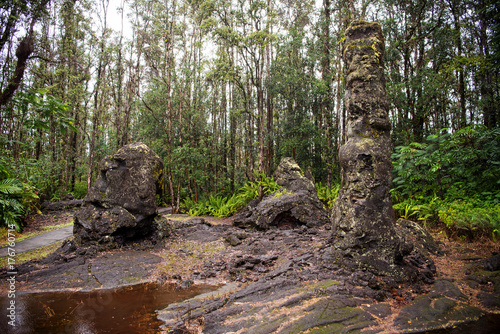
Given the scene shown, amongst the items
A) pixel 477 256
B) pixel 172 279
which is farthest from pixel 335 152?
pixel 172 279

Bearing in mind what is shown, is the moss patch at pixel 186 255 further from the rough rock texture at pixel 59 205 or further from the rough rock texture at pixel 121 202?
the rough rock texture at pixel 59 205

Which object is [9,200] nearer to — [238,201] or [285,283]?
[285,283]

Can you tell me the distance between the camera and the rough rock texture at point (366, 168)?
4.46 m

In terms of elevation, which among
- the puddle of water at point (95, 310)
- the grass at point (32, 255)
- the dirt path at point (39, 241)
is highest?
the dirt path at point (39, 241)

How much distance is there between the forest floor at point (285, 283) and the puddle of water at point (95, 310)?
11.4 inches

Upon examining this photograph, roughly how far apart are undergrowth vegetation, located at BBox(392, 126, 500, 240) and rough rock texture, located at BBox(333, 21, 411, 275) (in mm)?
2635

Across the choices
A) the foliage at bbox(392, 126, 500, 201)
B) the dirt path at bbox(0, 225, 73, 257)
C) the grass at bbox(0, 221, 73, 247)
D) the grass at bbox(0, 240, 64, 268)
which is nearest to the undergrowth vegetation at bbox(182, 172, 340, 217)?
the foliage at bbox(392, 126, 500, 201)

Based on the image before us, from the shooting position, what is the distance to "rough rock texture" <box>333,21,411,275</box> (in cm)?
446

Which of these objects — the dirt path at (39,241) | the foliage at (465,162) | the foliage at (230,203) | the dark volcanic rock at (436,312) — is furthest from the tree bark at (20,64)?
the foliage at (230,203)

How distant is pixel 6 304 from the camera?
4.27m

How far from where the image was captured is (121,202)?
306 inches

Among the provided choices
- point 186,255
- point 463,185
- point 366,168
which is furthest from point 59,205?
point 463,185

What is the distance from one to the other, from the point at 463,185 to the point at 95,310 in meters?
9.93

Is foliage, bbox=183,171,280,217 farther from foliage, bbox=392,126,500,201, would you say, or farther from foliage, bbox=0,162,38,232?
foliage, bbox=0,162,38,232
